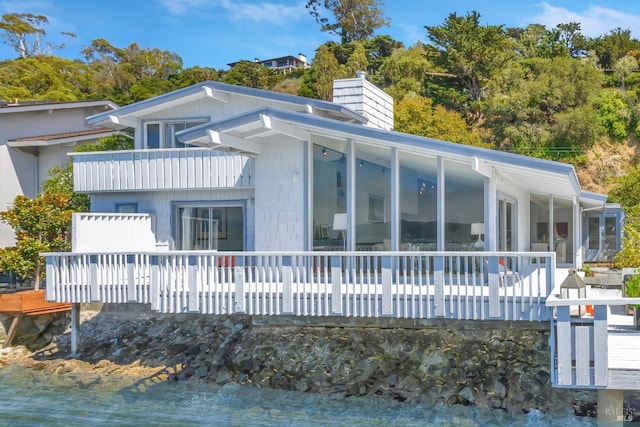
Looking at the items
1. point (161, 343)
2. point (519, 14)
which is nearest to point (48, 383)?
point (161, 343)

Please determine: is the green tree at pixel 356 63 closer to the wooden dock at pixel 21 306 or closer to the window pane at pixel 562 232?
the window pane at pixel 562 232

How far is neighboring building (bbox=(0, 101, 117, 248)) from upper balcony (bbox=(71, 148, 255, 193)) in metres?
5.40

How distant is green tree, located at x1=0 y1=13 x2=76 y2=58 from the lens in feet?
181

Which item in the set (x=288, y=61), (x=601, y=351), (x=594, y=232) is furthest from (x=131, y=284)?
(x=288, y=61)

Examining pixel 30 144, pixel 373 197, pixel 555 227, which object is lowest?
pixel 555 227

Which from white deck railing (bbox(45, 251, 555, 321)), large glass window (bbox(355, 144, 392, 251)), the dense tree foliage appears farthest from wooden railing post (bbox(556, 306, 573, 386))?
the dense tree foliage

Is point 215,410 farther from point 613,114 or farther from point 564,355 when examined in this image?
point 613,114

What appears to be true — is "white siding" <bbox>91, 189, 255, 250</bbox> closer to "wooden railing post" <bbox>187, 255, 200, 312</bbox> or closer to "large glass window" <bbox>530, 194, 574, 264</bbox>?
"wooden railing post" <bbox>187, 255, 200, 312</bbox>

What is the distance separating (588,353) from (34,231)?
1296 cm

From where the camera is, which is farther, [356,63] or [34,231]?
[356,63]

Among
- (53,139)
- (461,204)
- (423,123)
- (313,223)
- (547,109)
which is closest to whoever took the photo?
(461,204)

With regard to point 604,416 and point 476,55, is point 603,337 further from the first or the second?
point 476,55

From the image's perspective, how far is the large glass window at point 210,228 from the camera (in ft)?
47.0

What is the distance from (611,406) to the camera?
26.3ft
